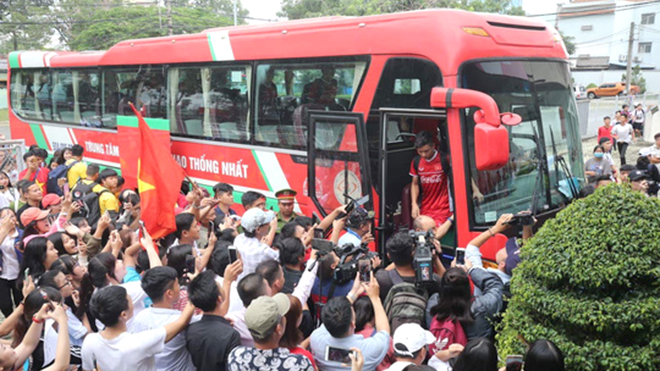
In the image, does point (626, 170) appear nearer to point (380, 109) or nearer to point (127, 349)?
point (380, 109)

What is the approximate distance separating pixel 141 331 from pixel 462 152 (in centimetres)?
343

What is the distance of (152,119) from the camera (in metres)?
9.66

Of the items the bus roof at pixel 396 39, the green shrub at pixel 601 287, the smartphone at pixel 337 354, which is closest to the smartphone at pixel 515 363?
the green shrub at pixel 601 287

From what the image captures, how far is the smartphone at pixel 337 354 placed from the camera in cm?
363

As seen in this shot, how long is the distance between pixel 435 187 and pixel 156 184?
125 inches

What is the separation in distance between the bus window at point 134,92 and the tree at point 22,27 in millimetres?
35141

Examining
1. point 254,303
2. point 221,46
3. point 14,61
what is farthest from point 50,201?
point 14,61

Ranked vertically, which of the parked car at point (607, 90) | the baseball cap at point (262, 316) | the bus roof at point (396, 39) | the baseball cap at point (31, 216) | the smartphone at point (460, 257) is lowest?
the parked car at point (607, 90)

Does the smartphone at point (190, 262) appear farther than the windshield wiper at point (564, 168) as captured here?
No

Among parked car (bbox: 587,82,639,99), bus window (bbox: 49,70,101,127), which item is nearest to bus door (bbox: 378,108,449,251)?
bus window (bbox: 49,70,101,127)

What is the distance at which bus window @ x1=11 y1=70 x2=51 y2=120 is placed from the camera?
1283cm

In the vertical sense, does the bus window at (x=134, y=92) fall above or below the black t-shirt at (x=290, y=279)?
above

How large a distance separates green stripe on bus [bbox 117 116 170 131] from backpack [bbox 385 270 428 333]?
6.11 m

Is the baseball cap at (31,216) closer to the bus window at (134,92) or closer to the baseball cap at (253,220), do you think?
the baseball cap at (253,220)
